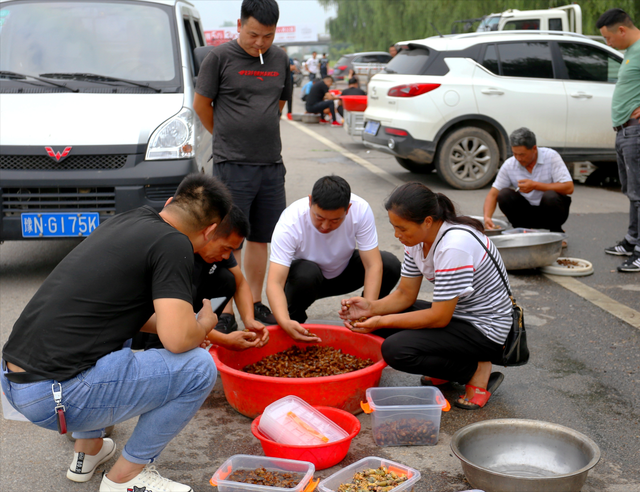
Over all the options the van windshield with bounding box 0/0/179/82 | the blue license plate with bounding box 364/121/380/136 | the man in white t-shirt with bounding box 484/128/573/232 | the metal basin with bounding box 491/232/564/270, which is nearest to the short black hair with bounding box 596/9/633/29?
the man in white t-shirt with bounding box 484/128/573/232

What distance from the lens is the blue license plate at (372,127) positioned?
30.0 ft

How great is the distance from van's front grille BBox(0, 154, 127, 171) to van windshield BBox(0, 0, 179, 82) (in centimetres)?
87

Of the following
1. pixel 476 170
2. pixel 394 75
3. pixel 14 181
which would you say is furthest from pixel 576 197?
pixel 14 181

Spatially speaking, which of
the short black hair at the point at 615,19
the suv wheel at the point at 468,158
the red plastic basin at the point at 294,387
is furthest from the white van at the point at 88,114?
the suv wheel at the point at 468,158

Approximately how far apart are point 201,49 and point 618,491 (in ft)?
13.5

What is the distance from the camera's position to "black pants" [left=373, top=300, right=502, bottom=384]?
324 cm

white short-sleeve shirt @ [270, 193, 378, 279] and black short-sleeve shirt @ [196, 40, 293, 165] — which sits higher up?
black short-sleeve shirt @ [196, 40, 293, 165]

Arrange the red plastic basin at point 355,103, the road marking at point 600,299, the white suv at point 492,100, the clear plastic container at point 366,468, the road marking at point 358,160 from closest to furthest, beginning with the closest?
the clear plastic container at point 366,468 → the road marking at point 600,299 → the white suv at point 492,100 → the road marking at point 358,160 → the red plastic basin at point 355,103

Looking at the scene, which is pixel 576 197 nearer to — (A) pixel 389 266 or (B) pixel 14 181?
(A) pixel 389 266

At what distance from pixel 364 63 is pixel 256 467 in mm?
24832

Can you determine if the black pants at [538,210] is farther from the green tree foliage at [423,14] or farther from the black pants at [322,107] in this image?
the black pants at [322,107]

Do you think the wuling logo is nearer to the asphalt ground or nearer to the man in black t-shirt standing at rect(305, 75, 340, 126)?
the asphalt ground

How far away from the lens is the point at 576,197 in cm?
868

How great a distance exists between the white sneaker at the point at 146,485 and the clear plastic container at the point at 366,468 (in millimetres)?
562
